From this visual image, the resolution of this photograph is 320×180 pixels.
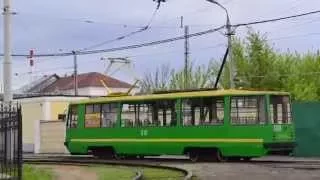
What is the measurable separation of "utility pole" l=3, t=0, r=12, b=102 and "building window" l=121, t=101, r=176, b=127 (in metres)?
8.42

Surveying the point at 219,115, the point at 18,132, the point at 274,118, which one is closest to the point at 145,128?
the point at 219,115

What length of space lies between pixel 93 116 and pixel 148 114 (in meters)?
3.86

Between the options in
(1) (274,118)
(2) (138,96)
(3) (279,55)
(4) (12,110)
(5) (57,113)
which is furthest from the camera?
(3) (279,55)

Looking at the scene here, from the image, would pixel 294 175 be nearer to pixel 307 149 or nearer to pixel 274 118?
pixel 274 118

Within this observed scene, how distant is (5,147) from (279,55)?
45.6 m

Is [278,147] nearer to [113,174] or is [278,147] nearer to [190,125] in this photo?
[190,125]

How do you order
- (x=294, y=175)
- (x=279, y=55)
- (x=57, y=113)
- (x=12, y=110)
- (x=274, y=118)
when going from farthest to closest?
(x=279, y=55)
(x=57, y=113)
(x=274, y=118)
(x=294, y=175)
(x=12, y=110)

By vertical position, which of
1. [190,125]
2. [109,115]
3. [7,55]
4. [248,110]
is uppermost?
[7,55]

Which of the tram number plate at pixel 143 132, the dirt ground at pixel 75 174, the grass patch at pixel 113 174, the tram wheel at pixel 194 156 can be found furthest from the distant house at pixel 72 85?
the grass patch at pixel 113 174

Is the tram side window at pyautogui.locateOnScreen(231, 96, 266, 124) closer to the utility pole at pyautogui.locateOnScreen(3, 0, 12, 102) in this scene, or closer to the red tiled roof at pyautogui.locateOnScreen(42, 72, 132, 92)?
the utility pole at pyautogui.locateOnScreen(3, 0, 12, 102)

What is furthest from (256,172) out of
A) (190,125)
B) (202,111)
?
(190,125)

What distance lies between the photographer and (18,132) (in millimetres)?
18766

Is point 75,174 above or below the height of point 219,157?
below

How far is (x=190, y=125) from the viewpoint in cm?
3078
